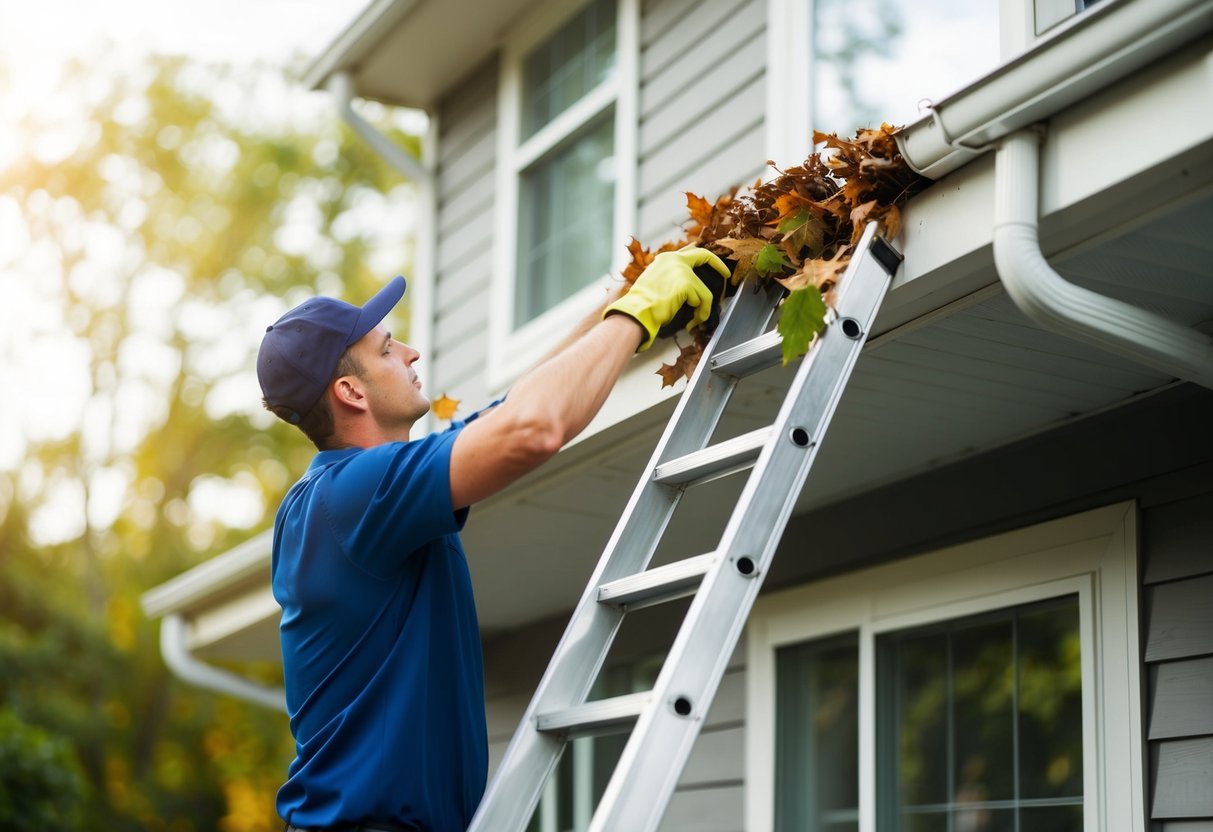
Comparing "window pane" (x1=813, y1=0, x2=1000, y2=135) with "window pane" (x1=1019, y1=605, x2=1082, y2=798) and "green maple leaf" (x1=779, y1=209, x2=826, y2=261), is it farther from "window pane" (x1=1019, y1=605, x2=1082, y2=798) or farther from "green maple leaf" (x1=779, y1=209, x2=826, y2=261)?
"window pane" (x1=1019, y1=605, x2=1082, y2=798)

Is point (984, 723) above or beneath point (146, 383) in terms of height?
beneath

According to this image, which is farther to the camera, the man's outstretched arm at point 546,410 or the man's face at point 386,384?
the man's face at point 386,384

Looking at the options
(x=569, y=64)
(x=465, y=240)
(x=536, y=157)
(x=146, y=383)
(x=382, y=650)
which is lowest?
(x=382, y=650)

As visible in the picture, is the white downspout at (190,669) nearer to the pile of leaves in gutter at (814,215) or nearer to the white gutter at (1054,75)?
the pile of leaves in gutter at (814,215)

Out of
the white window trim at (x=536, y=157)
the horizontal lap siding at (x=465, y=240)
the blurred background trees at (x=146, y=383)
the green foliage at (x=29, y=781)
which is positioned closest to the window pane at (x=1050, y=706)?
the white window trim at (x=536, y=157)

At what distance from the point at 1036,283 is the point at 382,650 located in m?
1.37

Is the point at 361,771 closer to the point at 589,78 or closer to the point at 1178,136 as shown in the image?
the point at 1178,136

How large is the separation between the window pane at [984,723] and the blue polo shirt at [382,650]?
66.5 inches

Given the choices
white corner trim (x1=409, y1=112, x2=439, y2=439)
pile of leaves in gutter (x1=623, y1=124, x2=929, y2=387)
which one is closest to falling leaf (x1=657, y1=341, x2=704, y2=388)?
pile of leaves in gutter (x1=623, y1=124, x2=929, y2=387)

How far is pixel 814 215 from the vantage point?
2844 mm

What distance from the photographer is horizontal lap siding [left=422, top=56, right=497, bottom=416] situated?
250 inches

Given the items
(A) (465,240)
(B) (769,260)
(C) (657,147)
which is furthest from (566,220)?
(B) (769,260)

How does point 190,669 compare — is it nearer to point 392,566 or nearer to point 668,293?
point 392,566

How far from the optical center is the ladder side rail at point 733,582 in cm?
208
